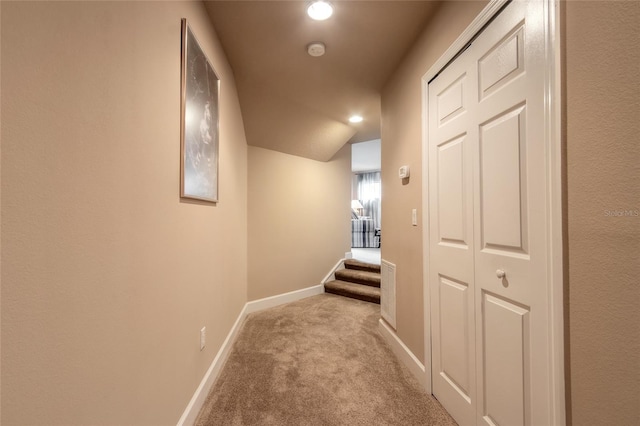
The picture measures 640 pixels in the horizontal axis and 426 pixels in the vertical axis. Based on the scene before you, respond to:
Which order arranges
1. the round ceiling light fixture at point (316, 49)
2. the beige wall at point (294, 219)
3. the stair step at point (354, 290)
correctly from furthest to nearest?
1. the stair step at point (354, 290)
2. the beige wall at point (294, 219)
3. the round ceiling light fixture at point (316, 49)

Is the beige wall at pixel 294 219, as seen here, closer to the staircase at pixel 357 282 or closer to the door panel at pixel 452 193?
the staircase at pixel 357 282

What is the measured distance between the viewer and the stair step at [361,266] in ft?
13.1

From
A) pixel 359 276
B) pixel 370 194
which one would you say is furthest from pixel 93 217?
pixel 370 194

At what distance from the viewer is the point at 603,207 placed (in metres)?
0.71

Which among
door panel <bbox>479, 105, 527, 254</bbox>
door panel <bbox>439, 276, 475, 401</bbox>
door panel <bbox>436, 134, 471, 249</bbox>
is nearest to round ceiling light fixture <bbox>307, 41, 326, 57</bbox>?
door panel <bbox>436, 134, 471, 249</bbox>

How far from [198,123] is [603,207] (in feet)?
5.85

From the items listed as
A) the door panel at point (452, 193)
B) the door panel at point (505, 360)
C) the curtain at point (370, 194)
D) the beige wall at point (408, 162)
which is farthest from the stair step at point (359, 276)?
the curtain at point (370, 194)

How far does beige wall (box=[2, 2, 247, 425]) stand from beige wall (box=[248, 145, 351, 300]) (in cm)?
187

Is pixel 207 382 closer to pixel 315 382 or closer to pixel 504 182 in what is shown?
pixel 315 382

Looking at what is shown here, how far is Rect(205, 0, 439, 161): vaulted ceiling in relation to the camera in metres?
1.61

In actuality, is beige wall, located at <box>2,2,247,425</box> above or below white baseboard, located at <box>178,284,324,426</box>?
above

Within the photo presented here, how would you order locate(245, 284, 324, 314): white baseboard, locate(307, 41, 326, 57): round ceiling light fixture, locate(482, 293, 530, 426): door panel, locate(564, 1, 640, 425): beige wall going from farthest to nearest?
locate(245, 284, 324, 314): white baseboard → locate(307, 41, 326, 57): round ceiling light fixture → locate(482, 293, 530, 426): door panel → locate(564, 1, 640, 425): beige wall

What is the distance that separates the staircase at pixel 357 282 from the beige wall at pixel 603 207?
2678 mm

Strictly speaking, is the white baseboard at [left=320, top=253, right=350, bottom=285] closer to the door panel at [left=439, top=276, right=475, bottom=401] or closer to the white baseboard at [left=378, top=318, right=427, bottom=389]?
the white baseboard at [left=378, top=318, right=427, bottom=389]
